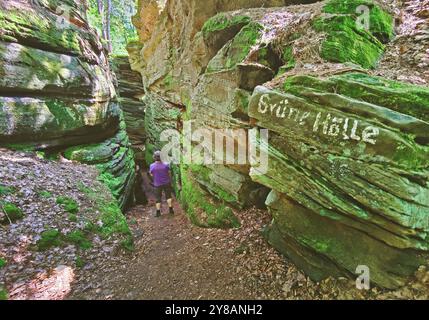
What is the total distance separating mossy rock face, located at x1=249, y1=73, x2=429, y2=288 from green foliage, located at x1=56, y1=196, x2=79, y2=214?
5.81 meters

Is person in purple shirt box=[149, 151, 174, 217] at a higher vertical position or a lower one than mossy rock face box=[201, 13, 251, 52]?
lower

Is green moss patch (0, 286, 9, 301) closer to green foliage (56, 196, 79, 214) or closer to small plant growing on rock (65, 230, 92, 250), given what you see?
small plant growing on rock (65, 230, 92, 250)

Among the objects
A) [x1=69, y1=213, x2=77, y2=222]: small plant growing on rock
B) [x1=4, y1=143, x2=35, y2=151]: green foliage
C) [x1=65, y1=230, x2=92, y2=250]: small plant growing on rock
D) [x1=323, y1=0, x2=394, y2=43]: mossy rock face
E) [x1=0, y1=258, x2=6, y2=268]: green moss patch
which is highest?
[x1=323, y1=0, x2=394, y2=43]: mossy rock face

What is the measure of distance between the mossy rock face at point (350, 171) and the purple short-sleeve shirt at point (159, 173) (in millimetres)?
6120

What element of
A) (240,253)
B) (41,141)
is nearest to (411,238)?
(240,253)

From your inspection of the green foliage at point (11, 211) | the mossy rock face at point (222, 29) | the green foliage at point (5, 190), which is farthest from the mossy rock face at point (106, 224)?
the mossy rock face at point (222, 29)

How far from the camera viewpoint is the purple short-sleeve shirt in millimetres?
10578

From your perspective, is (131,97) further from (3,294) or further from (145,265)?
(3,294)

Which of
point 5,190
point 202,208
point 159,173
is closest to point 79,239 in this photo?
point 5,190

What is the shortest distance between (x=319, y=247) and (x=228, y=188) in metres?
3.79

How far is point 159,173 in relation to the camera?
1062 cm

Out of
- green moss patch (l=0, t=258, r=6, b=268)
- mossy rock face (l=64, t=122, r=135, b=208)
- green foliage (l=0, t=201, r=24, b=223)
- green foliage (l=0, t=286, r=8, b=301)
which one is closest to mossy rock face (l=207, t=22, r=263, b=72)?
mossy rock face (l=64, t=122, r=135, b=208)

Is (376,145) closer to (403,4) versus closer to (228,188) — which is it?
(228,188)

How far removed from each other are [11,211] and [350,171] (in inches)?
305
